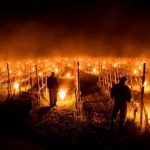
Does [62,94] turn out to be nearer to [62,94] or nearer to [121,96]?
[62,94]

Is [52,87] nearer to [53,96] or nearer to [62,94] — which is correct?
[53,96]

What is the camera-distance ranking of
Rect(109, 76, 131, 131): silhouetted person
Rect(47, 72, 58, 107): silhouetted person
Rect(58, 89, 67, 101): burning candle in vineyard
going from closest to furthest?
Rect(109, 76, 131, 131): silhouetted person < Rect(47, 72, 58, 107): silhouetted person < Rect(58, 89, 67, 101): burning candle in vineyard

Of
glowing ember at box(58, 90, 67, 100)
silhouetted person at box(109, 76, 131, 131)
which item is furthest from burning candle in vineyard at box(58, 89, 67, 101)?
silhouetted person at box(109, 76, 131, 131)

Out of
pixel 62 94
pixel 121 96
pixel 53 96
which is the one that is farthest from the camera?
pixel 62 94

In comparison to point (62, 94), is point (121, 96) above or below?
above

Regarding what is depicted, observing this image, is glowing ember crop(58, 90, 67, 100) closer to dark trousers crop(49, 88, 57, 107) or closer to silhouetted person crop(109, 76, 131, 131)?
dark trousers crop(49, 88, 57, 107)

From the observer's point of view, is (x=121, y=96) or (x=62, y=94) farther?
(x=62, y=94)

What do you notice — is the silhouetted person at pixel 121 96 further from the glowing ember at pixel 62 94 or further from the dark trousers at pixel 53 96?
the glowing ember at pixel 62 94

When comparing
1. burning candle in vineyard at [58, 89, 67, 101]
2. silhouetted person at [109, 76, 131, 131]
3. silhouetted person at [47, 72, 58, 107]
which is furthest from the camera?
burning candle in vineyard at [58, 89, 67, 101]

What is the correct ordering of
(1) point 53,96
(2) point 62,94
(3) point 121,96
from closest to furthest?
1. (3) point 121,96
2. (1) point 53,96
3. (2) point 62,94

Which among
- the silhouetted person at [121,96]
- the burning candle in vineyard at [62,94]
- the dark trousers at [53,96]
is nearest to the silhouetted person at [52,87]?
the dark trousers at [53,96]

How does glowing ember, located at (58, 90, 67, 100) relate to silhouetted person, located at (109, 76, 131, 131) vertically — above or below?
below

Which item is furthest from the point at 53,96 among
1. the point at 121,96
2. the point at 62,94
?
the point at 121,96

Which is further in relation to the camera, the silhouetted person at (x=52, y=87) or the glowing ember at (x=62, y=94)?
the glowing ember at (x=62, y=94)
